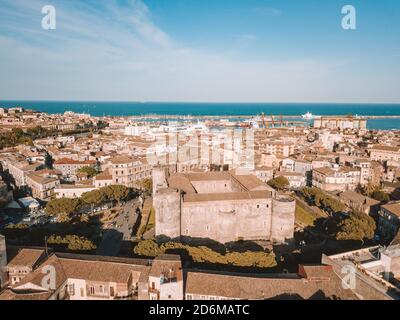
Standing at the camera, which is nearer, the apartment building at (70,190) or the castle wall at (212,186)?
the castle wall at (212,186)

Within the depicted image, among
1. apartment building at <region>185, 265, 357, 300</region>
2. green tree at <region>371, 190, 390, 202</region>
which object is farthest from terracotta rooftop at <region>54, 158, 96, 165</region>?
green tree at <region>371, 190, 390, 202</region>

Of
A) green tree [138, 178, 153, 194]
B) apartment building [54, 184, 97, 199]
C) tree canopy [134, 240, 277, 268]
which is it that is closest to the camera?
tree canopy [134, 240, 277, 268]

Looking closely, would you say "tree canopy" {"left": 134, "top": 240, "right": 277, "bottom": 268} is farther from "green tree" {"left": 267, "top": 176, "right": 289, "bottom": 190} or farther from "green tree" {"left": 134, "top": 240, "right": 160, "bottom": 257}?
"green tree" {"left": 267, "top": 176, "right": 289, "bottom": 190}

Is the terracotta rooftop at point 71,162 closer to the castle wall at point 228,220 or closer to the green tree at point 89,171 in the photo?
the green tree at point 89,171

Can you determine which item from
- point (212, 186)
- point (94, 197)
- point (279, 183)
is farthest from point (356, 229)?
point (94, 197)

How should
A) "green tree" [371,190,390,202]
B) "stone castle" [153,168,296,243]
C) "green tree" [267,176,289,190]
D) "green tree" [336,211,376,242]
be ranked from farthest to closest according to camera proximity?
"green tree" [267,176,289,190] → "green tree" [371,190,390,202] → "stone castle" [153,168,296,243] → "green tree" [336,211,376,242]

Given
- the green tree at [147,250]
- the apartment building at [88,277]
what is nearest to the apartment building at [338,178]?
the green tree at [147,250]

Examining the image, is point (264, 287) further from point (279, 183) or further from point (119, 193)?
point (279, 183)

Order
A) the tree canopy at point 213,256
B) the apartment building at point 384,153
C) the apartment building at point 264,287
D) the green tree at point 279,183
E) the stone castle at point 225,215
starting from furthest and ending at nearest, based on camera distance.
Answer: the apartment building at point 384,153
the green tree at point 279,183
the stone castle at point 225,215
the tree canopy at point 213,256
the apartment building at point 264,287
